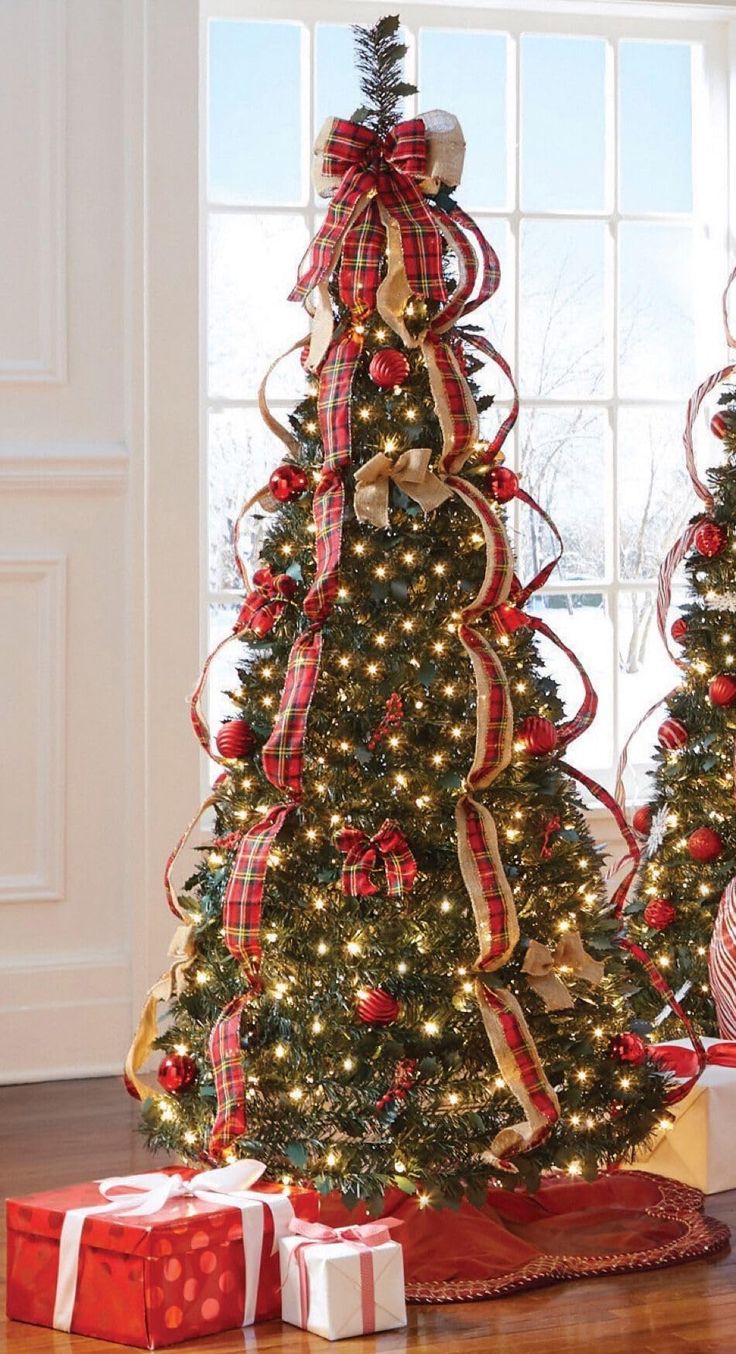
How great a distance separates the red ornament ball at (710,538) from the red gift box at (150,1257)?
1433 mm

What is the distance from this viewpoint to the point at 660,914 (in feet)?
10.8

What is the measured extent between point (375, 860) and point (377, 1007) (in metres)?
0.19

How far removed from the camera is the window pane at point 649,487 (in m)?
4.37

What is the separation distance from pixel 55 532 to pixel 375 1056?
167 cm

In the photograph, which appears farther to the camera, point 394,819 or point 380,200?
point 380,200

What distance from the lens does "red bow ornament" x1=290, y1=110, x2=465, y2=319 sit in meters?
2.61

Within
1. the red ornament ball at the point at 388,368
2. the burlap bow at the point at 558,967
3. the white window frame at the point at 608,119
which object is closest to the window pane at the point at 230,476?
the white window frame at the point at 608,119

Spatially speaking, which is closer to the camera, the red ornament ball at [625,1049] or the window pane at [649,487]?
the red ornament ball at [625,1049]

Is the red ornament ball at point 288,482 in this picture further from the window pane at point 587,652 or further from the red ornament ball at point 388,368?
the window pane at point 587,652

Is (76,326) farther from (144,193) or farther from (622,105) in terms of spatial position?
(622,105)

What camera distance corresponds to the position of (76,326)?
3764mm

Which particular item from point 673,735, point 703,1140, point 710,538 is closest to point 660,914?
point 673,735

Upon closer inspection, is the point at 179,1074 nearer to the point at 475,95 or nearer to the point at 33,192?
the point at 33,192

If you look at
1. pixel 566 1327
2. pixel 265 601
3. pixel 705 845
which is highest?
pixel 265 601
